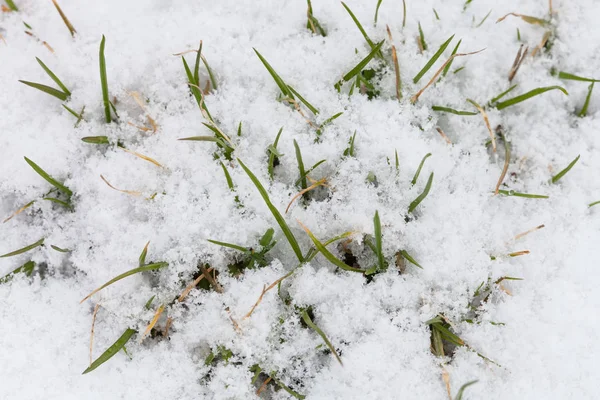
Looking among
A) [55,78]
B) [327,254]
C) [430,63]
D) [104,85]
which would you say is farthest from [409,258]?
[55,78]

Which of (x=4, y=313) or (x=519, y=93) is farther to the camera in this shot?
(x=519, y=93)

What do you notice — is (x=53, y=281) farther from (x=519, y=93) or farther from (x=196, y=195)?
(x=519, y=93)

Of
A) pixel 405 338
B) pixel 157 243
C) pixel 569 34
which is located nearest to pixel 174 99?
pixel 157 243

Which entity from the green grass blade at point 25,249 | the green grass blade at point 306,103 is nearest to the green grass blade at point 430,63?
the green grass blade at point 306,103

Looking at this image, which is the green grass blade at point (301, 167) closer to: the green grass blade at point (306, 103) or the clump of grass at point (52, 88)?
the green grass blade at point (306, 103)

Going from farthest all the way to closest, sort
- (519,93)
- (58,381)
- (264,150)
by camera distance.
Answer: (519,93) → (264,150) → (58,381)
